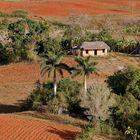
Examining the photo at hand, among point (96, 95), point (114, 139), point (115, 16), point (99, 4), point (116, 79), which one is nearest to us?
point (114, 139)

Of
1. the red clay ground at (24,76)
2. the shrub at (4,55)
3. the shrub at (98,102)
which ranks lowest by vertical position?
the red clay ground at (24,76)

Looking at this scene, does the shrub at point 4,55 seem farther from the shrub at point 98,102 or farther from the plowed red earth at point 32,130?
the shrub at point 98,102

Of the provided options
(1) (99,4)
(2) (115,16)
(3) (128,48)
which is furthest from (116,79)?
(1) (99,4)

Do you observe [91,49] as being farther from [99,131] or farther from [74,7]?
[74,7]

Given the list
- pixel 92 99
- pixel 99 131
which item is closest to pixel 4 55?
pixel 92 99

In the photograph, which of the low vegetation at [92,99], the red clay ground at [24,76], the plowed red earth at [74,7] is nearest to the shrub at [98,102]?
the low vegetation at [92,99]

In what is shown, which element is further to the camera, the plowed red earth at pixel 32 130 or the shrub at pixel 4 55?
the shrub at pixel 4 55

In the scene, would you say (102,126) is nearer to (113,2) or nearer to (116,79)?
(116,79)
